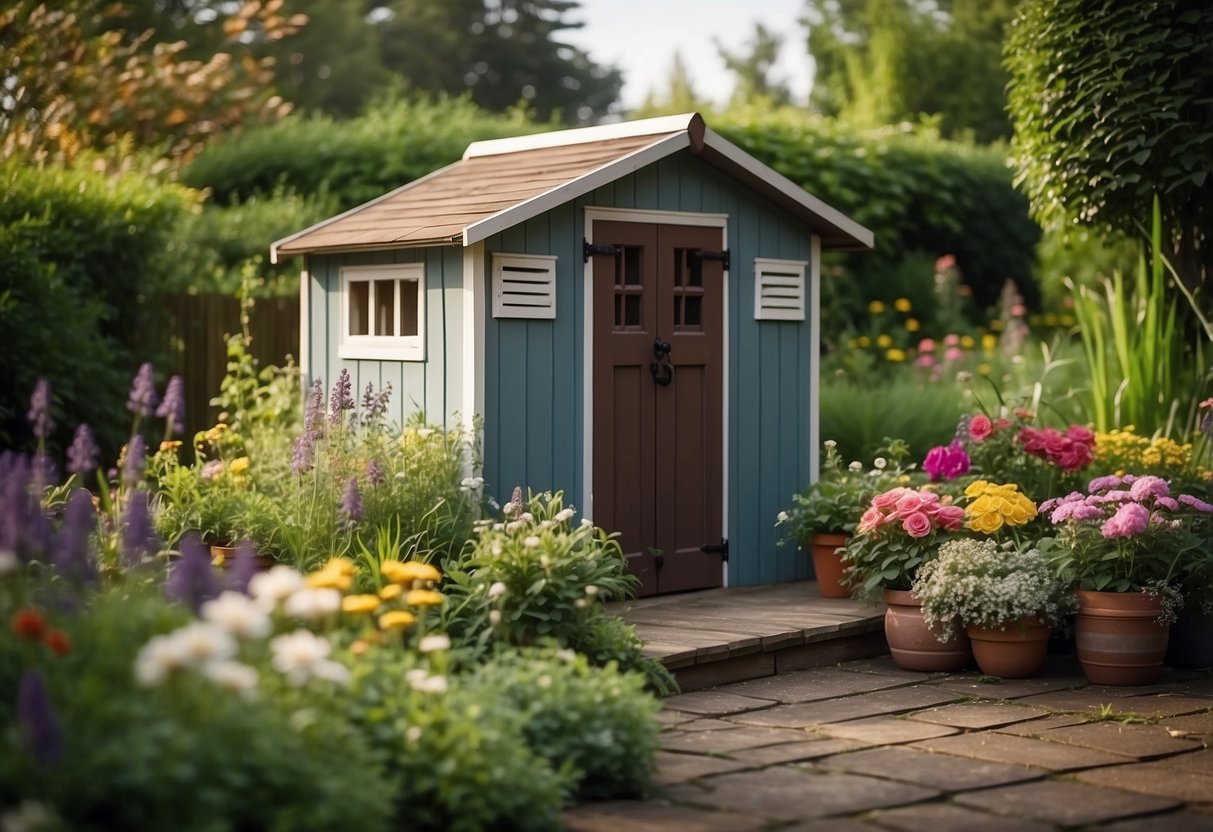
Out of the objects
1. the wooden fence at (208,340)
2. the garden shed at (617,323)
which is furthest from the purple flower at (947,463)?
the wooden fence at (208,340)

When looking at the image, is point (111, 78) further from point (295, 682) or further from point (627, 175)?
point (295, 682)

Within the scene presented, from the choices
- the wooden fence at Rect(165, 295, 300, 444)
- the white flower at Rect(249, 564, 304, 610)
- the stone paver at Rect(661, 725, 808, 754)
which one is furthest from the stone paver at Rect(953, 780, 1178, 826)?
the wooden fence at Rect(165, 295, 300, 444)

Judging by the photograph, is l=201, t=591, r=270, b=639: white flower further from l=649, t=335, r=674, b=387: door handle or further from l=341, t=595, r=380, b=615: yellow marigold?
l=649, t=335, r=674, b=387: door handle

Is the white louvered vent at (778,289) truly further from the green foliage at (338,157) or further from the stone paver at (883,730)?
the green foliage at (338,157)

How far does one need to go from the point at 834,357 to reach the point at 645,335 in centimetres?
509

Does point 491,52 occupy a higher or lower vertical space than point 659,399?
higher

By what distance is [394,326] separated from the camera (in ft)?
25.8

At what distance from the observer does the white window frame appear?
7.59 meters

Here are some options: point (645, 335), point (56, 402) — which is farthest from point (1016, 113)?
point (56, 402)

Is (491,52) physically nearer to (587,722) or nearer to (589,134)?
(589,134)

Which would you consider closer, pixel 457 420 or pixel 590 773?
pixel 590 773

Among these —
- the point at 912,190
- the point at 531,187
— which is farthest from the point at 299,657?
the point at 912,190

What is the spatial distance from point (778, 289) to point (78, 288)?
4.24 m

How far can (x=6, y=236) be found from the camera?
8570 mm
